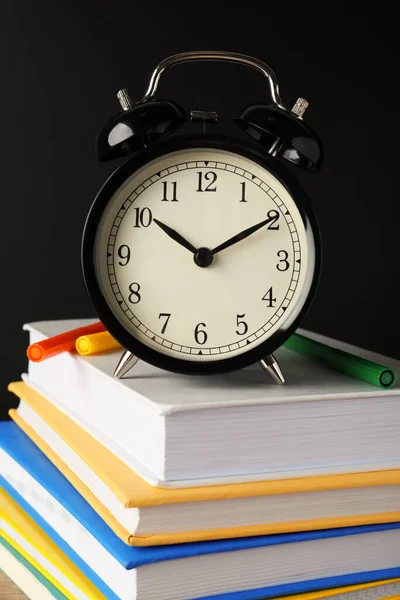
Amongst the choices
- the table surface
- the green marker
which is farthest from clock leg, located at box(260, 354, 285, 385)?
the table surface

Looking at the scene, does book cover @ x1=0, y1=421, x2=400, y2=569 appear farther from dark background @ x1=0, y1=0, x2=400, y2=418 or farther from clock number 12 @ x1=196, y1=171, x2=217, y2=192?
dark background @ x1=0, y1=0, x2=400, y2=418

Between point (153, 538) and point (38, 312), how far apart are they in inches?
71.1

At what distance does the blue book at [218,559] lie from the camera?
1170mm

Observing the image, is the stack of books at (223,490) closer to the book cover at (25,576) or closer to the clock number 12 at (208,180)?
the book cover at (25,576)

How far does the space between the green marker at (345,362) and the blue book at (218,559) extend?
0.21 meters

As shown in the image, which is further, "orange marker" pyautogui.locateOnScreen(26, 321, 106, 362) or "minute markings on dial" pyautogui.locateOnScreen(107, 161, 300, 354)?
"orange marker" pyautogui.locateOnScreen(26, 321, 106, 362)

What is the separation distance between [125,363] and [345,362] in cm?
35

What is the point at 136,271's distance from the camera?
127cm

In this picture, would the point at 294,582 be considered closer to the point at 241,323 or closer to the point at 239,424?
the point at 239,424

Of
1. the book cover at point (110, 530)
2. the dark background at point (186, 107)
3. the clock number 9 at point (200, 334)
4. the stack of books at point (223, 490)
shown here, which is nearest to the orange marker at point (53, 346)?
the stack of books at point (223, 490)

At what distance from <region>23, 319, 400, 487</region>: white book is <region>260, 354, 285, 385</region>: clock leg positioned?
0.06 ft

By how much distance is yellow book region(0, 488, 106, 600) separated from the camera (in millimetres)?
1287

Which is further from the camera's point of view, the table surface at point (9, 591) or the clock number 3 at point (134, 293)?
the table surface at point (9, 591)

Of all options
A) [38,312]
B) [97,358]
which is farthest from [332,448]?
[38,312]
